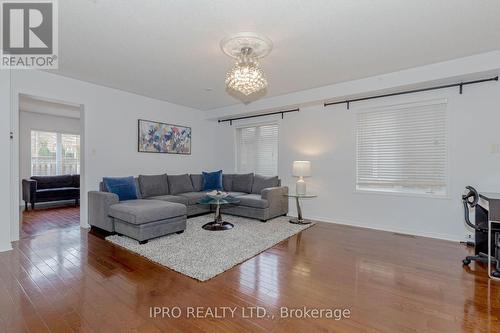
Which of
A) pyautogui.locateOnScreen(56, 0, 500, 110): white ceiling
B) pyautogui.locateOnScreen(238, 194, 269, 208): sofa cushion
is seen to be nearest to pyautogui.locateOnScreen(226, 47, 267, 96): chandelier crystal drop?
pyautogui.locateOnScreen(56, 0, 500, 110): white ceiling

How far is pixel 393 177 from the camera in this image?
4.12 metres

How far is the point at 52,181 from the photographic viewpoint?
6320mm

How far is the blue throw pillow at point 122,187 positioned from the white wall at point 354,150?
2736 millimetres

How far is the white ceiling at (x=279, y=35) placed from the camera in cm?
216

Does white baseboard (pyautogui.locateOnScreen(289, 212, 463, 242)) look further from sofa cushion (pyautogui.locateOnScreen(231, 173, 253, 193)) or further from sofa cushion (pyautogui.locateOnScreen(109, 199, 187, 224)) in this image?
sofa cushion (pyautogui.locateOnScreen(109, 199, 187, 224))

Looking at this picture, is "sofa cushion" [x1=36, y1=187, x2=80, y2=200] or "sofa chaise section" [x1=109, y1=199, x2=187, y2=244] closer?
"sofa chaise section" [x1=109, y1=199, x2=187, y2=244]

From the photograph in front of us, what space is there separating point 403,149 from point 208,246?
11.4ft

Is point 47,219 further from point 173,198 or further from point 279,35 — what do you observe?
point 279,35

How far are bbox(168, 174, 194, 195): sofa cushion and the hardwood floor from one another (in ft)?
5.88

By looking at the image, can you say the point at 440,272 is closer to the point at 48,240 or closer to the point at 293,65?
the point at 293,65

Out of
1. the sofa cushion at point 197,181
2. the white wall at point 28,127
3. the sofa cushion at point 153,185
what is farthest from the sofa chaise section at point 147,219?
the white wall at point 28,127

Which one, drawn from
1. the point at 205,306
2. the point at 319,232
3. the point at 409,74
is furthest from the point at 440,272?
the point at 409,74

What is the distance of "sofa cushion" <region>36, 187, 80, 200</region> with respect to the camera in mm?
5891

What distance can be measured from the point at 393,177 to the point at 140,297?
160 inches
